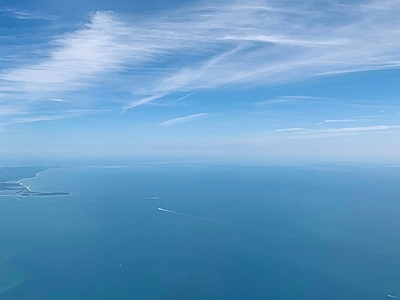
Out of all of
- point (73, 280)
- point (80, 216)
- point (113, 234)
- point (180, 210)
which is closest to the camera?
point (73, 280)

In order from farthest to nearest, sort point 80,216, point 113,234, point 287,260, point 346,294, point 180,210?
point 180,210 → point 80,216 → point 113,234 → point 287,260 → point 346,294

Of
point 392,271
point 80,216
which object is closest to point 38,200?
point 80,216

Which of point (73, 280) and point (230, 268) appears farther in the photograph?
point (230, 268)

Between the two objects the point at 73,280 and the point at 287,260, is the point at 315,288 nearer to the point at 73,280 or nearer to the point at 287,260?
the point at 287,260

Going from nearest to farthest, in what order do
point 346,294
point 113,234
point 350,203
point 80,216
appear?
point 346,294 → point 113,234 → point 80,216 → point 350,203

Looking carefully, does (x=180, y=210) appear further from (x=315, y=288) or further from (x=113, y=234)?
(x=315, y=288)

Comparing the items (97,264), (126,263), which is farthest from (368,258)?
(97,264)

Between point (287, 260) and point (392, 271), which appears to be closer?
point (392, 271)
